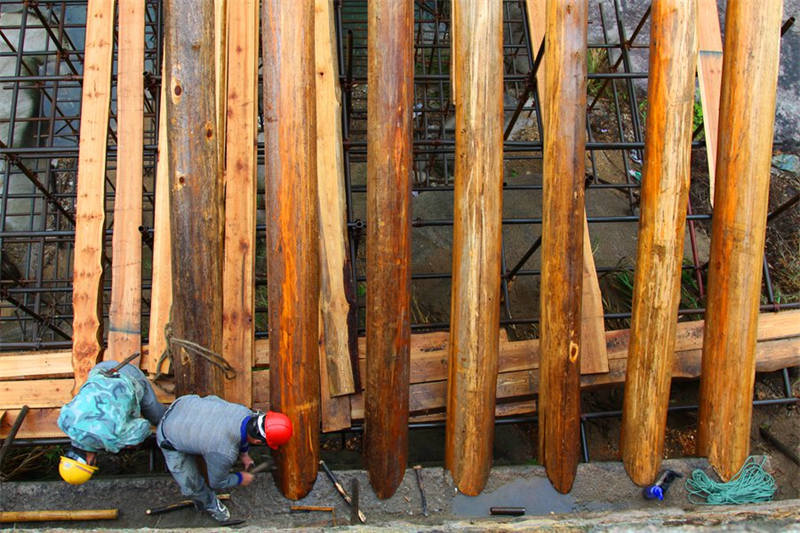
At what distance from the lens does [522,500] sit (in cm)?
343

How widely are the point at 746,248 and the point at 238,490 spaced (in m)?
3.29

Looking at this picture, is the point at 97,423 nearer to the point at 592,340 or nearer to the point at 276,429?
the point at 276,429

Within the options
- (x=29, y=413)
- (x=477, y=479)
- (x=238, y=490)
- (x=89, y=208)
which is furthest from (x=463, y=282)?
(x=29, y=413)

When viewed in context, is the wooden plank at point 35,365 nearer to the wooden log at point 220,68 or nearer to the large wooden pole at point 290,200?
the large wooden pole at point 290,200

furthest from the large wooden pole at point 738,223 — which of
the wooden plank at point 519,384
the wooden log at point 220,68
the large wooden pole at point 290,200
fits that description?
the wooden log at point 220,68

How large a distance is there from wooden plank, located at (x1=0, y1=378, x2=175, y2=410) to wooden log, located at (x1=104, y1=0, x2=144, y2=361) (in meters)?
0.40

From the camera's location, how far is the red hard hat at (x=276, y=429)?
297 cm

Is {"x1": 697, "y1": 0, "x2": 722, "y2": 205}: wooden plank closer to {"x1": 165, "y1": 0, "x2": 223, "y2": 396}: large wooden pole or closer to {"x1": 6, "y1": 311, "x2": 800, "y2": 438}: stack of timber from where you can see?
{"x1": 6, "y1": 311, "x2": 800, "y2": 438}: stack of timber

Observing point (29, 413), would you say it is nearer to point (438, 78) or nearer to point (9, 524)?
point (9, 524)

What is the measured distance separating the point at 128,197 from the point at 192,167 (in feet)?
3.04

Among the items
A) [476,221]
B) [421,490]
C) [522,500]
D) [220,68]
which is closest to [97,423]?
[421,490]

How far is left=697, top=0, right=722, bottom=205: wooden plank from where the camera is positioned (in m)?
4.20

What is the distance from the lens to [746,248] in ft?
11.0

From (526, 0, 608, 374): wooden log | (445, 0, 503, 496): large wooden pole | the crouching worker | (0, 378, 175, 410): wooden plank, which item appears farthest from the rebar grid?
the crouching worker
